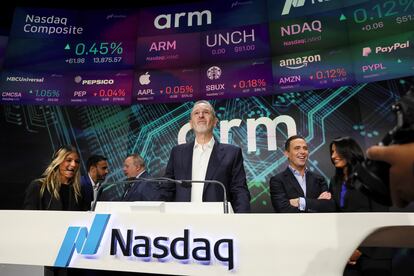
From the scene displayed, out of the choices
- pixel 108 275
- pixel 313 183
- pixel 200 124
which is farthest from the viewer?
pixel 313 183

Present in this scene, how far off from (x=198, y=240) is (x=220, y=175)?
4.24ft

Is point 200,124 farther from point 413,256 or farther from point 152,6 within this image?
point 152,6

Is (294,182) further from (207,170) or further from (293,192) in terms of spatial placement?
(207,170)

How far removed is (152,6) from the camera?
17.2 ft

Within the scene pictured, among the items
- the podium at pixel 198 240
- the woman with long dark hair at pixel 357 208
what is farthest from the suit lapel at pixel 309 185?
the podium at pixel 198 240

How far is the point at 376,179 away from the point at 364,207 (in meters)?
1.90

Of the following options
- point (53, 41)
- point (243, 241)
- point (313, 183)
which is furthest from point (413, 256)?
point (53, 41)

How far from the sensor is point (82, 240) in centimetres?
134

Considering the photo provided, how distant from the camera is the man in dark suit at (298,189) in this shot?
2816 millimetres

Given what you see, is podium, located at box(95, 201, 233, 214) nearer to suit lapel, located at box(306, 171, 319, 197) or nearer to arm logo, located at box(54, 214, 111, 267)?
arm logo, located at box(54, 214, 111, 267)

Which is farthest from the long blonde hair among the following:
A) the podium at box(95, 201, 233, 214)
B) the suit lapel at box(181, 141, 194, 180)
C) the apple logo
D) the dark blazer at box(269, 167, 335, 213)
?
the dark blazer at box(269, 167, 335, 213)

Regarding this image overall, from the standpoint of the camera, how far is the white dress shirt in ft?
8.62

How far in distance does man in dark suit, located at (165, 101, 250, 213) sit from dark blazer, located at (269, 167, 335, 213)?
0.56m

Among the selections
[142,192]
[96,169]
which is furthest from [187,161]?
[96,169]
